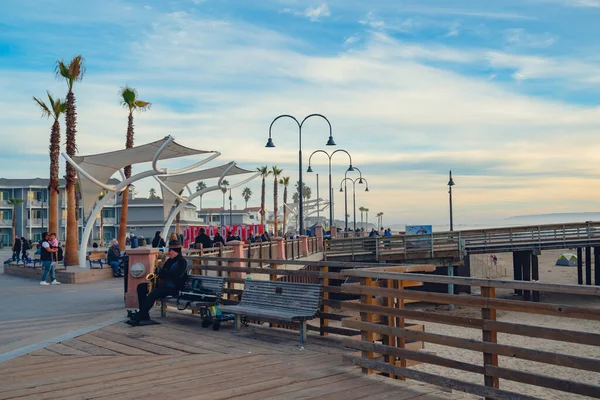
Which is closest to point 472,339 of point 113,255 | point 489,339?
point 489,339

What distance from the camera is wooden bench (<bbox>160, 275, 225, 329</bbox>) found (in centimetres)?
985

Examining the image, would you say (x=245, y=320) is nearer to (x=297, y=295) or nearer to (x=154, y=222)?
(x=297, y=295)

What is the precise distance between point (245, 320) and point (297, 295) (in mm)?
1611

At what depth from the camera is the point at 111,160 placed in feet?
87.0

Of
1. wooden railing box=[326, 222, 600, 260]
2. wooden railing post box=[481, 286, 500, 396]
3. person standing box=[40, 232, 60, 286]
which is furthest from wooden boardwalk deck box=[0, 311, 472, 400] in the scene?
wooden railing box=[326, 222, 600, 260]

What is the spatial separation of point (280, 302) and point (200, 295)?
1903 millimetres

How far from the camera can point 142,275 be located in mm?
11445

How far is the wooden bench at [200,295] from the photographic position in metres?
9.85

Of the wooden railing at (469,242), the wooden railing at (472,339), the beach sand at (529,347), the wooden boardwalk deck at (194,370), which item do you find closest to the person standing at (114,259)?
the beach sand at (529,347)

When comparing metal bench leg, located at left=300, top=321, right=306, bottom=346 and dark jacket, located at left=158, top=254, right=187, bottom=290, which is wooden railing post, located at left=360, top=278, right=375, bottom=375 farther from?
dark jacket, located at left=158, top=254, right=187, bottom=290

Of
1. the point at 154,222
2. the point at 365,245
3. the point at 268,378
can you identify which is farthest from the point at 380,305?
the point at 154,222

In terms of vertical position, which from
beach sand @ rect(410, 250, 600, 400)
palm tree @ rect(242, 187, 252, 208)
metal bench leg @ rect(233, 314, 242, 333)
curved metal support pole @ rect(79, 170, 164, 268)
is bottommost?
beach sand @ rect(410, 250, 600, 400)

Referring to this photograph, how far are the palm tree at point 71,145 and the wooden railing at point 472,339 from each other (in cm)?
2152

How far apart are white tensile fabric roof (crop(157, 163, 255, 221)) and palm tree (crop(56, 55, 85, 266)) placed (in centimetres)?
740
